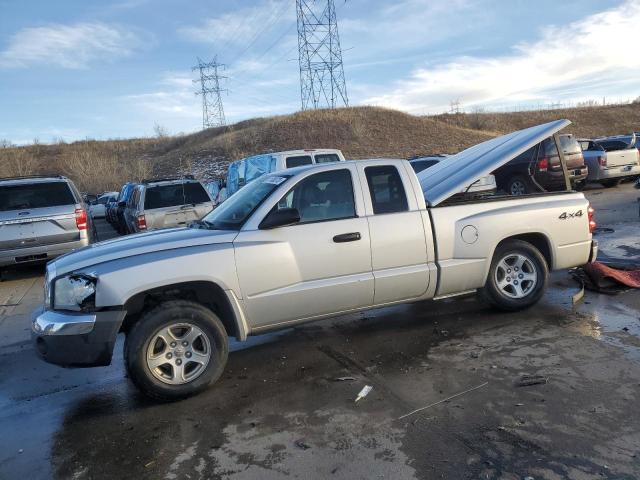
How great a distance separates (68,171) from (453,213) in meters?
58.3

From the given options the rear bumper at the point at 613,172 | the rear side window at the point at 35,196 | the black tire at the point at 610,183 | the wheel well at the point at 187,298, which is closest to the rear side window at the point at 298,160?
the rear side window at the point at 35,196

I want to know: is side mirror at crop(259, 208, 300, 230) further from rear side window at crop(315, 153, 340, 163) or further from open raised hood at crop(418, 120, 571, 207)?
rear side window at crop(315, 153, 340, 163)

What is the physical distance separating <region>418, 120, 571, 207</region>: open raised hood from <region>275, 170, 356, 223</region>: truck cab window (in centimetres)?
93

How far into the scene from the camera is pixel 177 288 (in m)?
4.34

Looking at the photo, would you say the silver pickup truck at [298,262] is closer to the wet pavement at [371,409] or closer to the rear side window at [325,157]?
the wet pavement at [371,409]

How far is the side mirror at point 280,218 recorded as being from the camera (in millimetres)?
4523

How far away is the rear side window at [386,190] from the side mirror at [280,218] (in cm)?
90

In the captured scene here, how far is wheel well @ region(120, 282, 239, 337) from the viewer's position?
14.1 ft

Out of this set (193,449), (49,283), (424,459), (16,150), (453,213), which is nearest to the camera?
(424,459)

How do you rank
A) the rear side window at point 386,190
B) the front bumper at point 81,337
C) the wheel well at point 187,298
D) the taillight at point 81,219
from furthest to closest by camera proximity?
the taillight at point 81,219, the rear side window at point 386,190, the wheel well at point 187,298, the front bumper at point 81,337

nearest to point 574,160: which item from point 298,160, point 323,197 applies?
point 298,160

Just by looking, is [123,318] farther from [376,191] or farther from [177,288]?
[376,191]

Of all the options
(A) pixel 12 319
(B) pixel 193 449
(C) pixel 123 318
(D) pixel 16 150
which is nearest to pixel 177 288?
(C) pixel 123 318

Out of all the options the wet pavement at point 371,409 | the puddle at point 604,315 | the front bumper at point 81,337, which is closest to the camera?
the wet pavement at point 371,409
